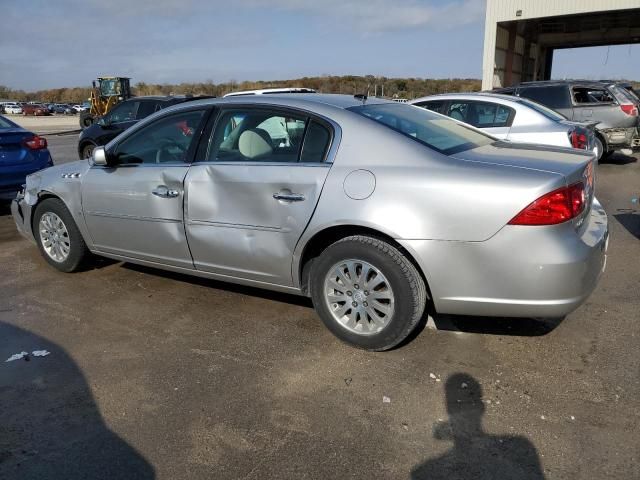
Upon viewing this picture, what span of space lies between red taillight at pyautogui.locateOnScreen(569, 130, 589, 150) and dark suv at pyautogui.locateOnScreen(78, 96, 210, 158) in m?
7.64

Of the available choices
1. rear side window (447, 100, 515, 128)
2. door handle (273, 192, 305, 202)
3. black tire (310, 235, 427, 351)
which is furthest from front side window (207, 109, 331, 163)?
rear side window (447, 100, 515, 128)

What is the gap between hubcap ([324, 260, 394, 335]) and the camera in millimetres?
3385

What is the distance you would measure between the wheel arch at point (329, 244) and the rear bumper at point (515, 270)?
98mm

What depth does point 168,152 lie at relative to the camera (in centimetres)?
432

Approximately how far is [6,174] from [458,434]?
7.28m

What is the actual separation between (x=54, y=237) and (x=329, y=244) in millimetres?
2947

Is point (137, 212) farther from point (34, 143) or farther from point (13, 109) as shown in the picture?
point (13, 109)

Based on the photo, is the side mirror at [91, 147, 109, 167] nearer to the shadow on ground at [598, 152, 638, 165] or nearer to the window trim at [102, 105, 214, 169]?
the window trim at [102, 105, 214, 169]

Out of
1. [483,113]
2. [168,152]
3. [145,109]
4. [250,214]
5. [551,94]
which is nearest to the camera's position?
[250,214]

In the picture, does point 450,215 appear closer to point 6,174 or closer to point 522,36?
point 6,174

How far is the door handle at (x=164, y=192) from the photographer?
4066 millimetres

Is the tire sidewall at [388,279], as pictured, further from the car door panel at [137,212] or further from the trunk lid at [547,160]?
the car door panel at [137,212]

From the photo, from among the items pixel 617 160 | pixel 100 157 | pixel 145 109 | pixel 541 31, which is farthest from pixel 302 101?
pixel 541 31

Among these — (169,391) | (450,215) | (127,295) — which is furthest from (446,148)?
(127,295)
